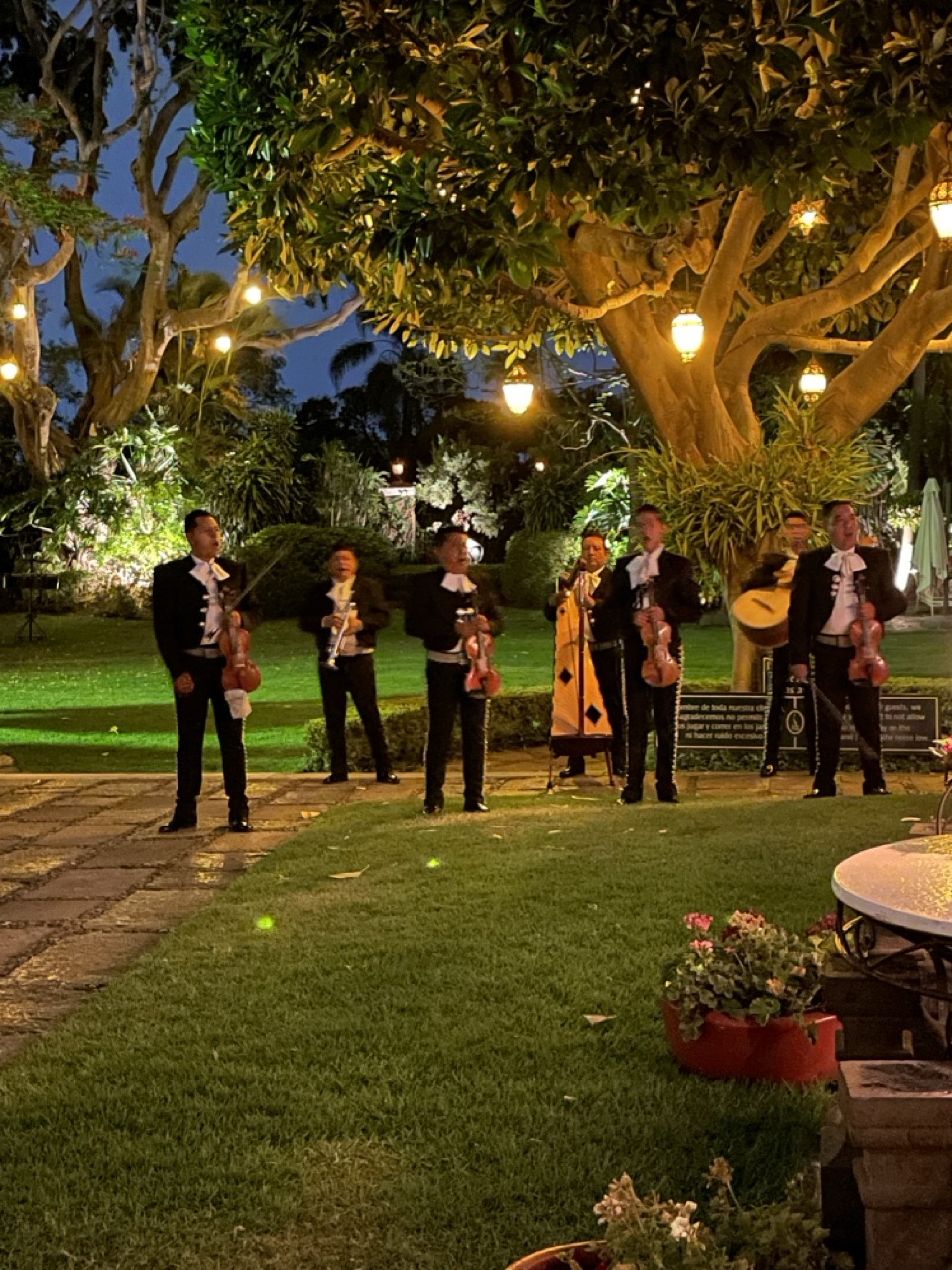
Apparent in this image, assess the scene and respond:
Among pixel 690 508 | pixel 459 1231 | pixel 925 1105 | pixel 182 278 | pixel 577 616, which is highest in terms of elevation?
pixel 182 278

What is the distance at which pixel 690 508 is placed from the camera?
40.6 feet

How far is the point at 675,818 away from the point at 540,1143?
15.7ft

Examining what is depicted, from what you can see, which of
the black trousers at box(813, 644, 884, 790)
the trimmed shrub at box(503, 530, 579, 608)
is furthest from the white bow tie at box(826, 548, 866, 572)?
the trimmed shrub at box(503, 530, 579, 608)

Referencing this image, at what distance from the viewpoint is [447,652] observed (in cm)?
959

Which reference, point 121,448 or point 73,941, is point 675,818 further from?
point 121,448

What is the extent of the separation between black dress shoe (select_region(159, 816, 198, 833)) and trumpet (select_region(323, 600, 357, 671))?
1.99 m

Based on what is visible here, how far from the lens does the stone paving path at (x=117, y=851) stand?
6.13 metres

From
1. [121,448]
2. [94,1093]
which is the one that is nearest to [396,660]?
[121,448]

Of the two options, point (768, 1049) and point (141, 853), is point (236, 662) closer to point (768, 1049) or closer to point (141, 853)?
point (141, 853)

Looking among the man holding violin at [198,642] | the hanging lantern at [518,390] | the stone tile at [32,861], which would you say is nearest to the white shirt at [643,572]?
the man holding violin at [198,642]

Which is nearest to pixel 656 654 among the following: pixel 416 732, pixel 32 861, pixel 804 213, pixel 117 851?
pixel 416 732

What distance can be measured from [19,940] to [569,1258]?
166 inches

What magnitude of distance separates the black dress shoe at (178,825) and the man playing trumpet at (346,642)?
1.89 metres

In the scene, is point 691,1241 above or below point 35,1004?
above
